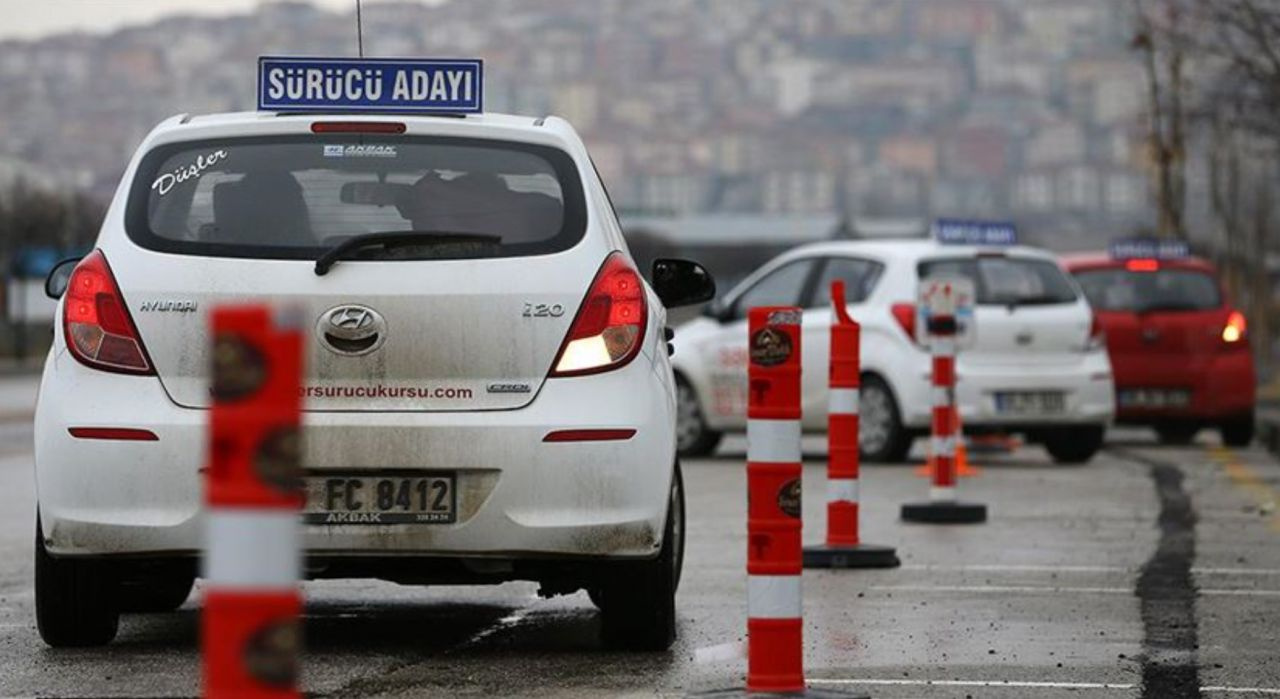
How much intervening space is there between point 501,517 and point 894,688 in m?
1.12

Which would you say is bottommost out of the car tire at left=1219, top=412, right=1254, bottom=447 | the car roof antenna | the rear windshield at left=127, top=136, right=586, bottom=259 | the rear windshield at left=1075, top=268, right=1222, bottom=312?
the car tire at left=1219, top=412, right=1254, bottom=447

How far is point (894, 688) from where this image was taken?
794 cm

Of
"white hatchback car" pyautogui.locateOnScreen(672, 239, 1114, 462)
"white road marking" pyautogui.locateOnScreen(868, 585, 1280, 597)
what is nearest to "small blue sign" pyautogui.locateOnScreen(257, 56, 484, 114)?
"white road marking" pyautogui.locateOnScreen(868, 585, 1280, 597)

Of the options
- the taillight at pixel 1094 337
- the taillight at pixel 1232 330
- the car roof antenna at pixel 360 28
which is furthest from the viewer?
the taillight at pixel 1232 330

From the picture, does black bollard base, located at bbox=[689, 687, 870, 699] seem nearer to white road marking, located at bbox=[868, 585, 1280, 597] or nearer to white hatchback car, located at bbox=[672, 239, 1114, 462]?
white road marking, located at bbox=[868, 585, 1280, 597]

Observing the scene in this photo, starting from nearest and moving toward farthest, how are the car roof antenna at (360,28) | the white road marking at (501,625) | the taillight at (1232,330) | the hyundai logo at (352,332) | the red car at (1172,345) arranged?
the hyundai logo at (352,332)
the white road marking at (501,625)
the car roof antenna at (360,28)
the red car at (1172,345)
the taillight at (1232,330)

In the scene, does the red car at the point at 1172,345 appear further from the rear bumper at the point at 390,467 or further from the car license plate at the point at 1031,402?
the rear bumper at the point at 390,467

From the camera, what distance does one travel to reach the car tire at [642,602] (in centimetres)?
859

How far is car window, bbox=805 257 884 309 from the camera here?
792 inches

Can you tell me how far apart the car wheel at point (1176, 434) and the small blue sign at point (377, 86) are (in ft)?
50.6

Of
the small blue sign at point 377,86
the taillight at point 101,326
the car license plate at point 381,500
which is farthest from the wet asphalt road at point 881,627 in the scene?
the small blue sign at point 377,86

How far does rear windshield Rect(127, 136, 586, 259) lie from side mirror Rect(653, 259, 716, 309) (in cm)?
106

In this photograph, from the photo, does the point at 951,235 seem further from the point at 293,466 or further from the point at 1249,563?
the point at 293,466

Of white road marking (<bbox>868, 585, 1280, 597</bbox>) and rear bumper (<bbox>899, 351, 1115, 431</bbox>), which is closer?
white road marking (<bbox>868, 585, 1280, 597</bbox>)
